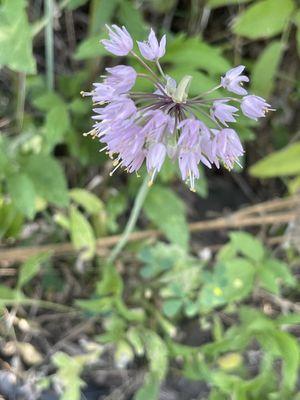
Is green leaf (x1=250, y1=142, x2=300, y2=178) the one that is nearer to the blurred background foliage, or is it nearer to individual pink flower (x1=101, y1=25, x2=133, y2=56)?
the blurred background foliage

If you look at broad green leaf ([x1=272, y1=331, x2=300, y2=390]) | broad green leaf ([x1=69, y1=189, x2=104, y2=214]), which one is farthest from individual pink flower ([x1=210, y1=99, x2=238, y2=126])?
broad green leaf ([x1=69, y1=189, x2=104, y2=214])

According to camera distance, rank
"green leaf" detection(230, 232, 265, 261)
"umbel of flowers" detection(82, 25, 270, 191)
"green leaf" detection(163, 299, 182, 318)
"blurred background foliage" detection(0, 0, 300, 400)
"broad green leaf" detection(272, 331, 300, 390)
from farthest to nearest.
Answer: "green leaf" detection(230, 232, 265, 261)
"green leaf" detection(163, 299, 182, 318)
"blurred background foliage" detection(0, 0, 300, 400)
"broad green leaf" detection(272, 331, 300, 390)
"umbel of flowers" detection(82, 25, 270, 191)

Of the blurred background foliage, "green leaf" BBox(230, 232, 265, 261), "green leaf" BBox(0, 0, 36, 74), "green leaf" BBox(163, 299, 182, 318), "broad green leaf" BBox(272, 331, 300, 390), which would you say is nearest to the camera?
"green leaf" BBox(0, 0, 36, 74)

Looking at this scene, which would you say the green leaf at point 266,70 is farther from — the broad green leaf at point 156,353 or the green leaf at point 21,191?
the broad green leaf at point 156,353

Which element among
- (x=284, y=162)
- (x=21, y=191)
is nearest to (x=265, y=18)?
(x=284, y=162)

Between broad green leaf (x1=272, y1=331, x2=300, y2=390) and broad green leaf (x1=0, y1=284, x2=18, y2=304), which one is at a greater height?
broad green leaf (x1=0, y1=284, x2=18, y2=304)

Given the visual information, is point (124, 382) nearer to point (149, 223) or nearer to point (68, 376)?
point (68, 376)

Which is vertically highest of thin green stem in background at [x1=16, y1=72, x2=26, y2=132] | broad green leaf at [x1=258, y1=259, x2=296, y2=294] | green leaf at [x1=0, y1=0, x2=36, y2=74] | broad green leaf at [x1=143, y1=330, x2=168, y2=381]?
green leaf at [x1=0, y1=0, x2=36, y2=74]
